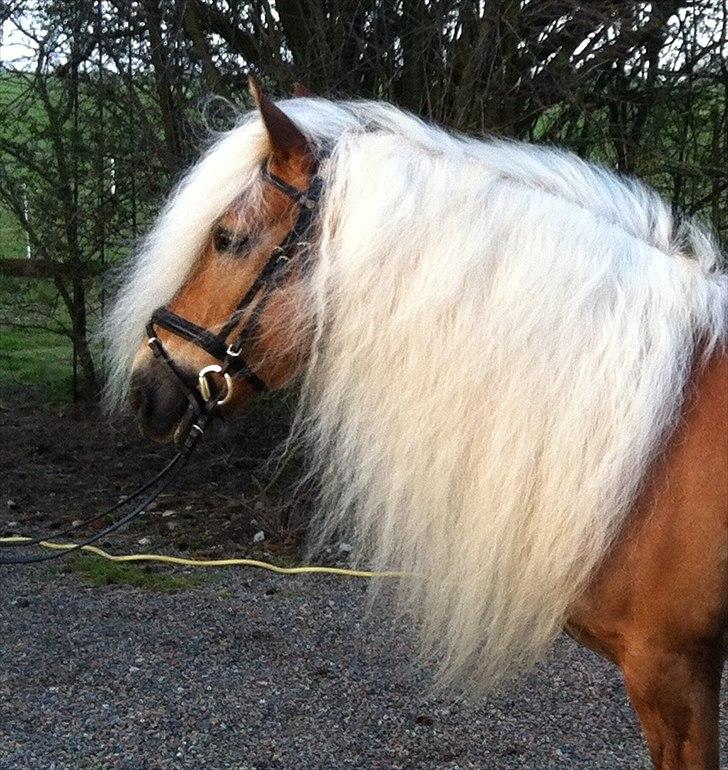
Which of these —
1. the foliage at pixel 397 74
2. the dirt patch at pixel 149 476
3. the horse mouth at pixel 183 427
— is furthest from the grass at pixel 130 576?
the horse mouth at pixel 183 427

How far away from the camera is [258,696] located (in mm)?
3492

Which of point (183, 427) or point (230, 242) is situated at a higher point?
point (230, 242)

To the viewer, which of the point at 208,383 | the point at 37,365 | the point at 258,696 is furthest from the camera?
the point at 37,365

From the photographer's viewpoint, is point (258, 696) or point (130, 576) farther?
point (130, 576)

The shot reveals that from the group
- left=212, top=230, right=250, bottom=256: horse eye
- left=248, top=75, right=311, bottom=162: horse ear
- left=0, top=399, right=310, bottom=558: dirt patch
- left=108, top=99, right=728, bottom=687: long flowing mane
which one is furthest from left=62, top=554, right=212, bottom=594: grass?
left=248, top=75, right=311, bottom=162: horse ear

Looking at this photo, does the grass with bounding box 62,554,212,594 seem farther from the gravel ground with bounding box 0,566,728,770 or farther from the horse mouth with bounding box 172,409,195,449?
the horse mouth with bounding box 172,409,195,449

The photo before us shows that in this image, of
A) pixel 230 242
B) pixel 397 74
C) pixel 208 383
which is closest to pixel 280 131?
pixel 230 242

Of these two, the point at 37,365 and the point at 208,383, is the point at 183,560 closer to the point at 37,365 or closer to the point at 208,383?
the point at 208,383

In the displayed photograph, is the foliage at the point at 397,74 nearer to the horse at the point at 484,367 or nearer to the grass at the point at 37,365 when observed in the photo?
the grass at the point at 37,365

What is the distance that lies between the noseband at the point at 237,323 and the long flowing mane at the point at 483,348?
0.15 ft

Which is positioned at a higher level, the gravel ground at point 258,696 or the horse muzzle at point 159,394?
the horse muzzle at point 159,394

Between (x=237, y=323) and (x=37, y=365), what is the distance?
21.2ft

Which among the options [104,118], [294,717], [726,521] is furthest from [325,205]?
[104,118]

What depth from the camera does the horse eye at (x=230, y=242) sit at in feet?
6.57
